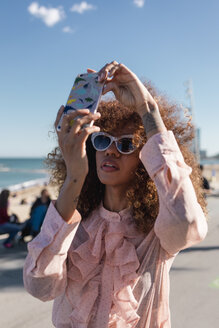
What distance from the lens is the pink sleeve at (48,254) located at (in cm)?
105

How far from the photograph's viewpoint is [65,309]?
4.03 ft

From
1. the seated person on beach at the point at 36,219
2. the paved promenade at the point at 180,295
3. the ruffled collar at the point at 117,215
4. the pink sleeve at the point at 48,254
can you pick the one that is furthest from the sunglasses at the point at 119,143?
the seated person on beach at the point at 36,219

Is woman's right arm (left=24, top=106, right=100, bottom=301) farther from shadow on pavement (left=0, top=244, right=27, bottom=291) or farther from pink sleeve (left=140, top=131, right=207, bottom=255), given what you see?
shadow on pavement (left=0, top=244, right=27, bottom=291)

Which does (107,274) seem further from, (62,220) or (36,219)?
(36,219)

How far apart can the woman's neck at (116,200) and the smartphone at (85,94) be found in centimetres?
46

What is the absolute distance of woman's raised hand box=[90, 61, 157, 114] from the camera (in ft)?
3.89

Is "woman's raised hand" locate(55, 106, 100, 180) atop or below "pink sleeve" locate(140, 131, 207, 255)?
atop

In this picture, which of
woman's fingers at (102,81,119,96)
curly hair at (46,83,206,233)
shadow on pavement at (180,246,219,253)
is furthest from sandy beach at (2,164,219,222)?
shadow on pavement at (180,246,219,253)

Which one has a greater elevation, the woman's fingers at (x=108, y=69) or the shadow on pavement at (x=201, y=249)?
the woman's fingers at (x=108, y=69)

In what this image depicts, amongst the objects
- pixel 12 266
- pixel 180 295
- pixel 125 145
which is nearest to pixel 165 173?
pixel 125 145

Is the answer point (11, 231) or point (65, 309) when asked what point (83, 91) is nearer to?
→ point (65, 309)

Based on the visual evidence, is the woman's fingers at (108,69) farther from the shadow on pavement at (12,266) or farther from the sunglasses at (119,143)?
the shadow on pavement at (12,266)

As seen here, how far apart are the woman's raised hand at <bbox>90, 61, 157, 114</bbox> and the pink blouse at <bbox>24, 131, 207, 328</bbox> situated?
0.55 ft

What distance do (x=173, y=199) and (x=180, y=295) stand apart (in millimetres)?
2550
